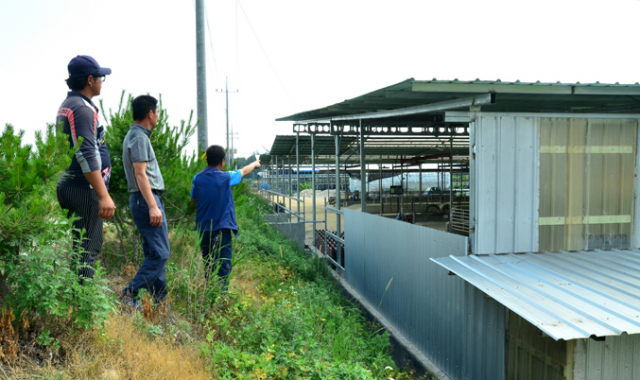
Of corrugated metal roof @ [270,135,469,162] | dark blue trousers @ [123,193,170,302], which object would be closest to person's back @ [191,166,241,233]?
dark blue trousers @ [123,193,170,302]

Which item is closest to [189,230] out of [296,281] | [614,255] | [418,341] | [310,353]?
[296,281]

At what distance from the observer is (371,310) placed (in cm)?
800

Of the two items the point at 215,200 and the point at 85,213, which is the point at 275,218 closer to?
the point at 215,200

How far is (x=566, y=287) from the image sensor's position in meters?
3.96

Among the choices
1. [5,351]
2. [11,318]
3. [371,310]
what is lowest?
[371,310]

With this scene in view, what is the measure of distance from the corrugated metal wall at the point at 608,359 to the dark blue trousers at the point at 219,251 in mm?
3275

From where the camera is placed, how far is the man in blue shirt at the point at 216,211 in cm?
466

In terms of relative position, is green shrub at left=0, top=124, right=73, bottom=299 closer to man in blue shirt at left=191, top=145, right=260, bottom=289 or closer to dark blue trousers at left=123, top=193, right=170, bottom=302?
dark blue trousers at left=123, top=193, right=170, bottom=302

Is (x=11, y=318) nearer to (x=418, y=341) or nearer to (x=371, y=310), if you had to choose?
(x=418, y=341)

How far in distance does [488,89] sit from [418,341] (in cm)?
352

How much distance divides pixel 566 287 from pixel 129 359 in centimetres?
351

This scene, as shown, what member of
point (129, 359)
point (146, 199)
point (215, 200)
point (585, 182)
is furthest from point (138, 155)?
point (585, 182)

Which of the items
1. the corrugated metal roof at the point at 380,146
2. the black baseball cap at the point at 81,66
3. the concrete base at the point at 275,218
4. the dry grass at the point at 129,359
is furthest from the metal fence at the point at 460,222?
the black baseball cap at the point at 81,66

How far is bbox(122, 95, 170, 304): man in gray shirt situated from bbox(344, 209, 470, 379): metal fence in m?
3.20
